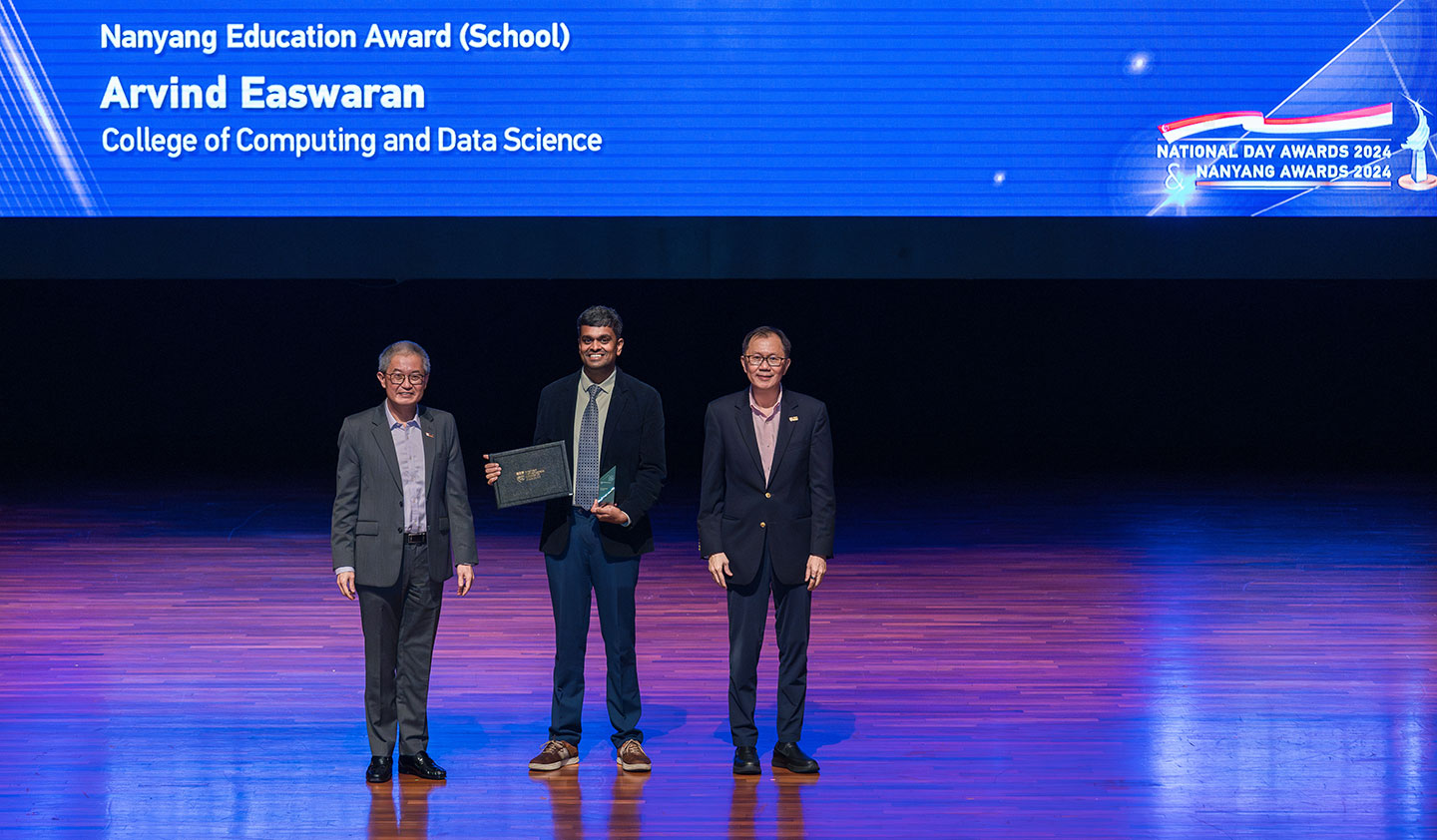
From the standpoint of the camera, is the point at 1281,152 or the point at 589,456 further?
the point at 1281,152

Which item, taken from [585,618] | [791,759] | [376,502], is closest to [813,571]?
[791,759]

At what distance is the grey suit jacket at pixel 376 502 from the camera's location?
320cm

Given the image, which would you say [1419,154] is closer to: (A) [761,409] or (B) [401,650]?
(A) [761,409]

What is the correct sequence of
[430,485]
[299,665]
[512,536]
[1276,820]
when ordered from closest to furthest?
[1276,820] → [430,485] → [299,665] → [512,536]

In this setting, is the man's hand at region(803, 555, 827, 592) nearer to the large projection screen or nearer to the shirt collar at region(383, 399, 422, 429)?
the shirt collar at region(383, 399, 422, 429)

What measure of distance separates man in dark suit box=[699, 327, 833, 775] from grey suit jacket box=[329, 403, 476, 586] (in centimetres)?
63

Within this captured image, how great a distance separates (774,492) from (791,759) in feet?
2.19

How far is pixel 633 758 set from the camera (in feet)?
11.0

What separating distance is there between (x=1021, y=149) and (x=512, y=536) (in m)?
3.39

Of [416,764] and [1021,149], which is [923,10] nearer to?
[1021,149]

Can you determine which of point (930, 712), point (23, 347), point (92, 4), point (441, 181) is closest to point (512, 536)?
point (441, 181)

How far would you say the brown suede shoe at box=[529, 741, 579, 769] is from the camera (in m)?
3.36

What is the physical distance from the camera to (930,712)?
12.8 ft

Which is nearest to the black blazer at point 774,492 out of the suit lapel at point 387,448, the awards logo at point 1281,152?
the suit lapel at point 387,448
